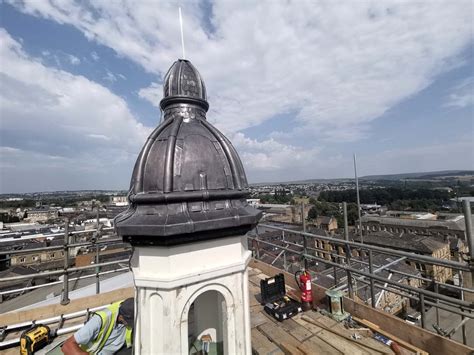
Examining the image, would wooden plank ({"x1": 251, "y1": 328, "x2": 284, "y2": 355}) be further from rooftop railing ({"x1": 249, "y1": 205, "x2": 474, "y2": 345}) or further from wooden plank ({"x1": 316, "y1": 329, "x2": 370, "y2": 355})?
rooftop railing ({"x1": 249, "y1": 205, "x2": 474, "y2": 345})

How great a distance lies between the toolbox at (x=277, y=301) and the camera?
4.77 m

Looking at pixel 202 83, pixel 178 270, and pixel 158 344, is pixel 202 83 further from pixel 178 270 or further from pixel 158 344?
pixel 158 344

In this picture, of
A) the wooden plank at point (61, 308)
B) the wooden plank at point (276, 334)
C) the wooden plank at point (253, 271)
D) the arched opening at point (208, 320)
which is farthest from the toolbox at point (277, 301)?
the wooden plank at point (61, 308)

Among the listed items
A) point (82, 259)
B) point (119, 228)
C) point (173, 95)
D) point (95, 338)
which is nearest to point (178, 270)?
point (119, 228)

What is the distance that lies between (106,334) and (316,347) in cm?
335

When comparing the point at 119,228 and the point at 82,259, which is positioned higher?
the point at 119,228

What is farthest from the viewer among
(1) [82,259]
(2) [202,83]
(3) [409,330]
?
(1) [82,259]

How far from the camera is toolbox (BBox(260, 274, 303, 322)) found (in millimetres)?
4766

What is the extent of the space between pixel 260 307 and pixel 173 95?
4.61 meters

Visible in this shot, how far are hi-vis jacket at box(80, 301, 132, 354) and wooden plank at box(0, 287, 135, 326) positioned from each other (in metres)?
2.30

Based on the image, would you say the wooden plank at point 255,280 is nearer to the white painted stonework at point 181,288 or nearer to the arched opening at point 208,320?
the arched opening at point 208,320

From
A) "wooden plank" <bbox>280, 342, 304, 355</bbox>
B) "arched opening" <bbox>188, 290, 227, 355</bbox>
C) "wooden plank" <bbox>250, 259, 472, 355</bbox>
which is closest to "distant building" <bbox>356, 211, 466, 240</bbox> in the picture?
"wooden plank" <bbox>250, 259, 472, 355</bbox>

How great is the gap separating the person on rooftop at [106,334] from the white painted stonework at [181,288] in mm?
1521

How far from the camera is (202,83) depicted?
10.8 feet
